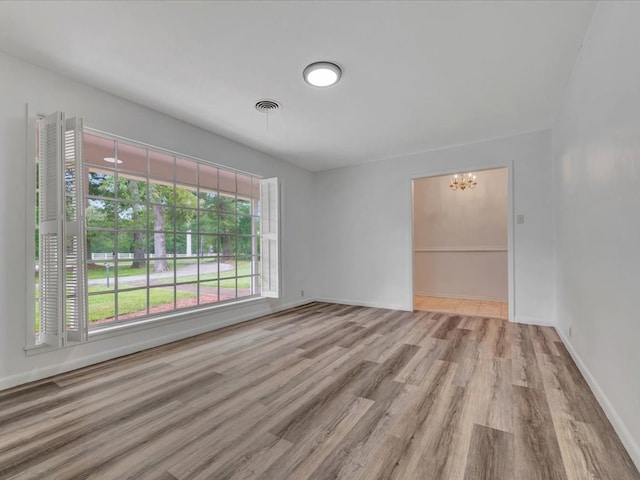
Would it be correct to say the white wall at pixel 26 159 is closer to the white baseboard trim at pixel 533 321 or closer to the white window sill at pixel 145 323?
the white window sill at pixel 145 323

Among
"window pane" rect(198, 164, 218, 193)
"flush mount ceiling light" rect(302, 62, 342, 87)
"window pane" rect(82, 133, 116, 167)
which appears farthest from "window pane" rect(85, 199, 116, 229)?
"flush mount ceiling light" rect(302, 62, 342, 87)

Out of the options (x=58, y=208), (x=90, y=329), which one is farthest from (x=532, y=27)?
(x=90, y=329)

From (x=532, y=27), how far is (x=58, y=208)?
3748 mm

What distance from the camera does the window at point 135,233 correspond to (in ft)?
7.54

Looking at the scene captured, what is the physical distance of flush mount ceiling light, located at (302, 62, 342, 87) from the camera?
2359 mm

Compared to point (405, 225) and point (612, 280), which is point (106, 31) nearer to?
point (612, 280)

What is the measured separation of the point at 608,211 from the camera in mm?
1729

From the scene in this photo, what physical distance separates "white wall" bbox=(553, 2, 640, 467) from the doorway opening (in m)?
2.73

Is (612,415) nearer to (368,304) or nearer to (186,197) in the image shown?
(368,304)

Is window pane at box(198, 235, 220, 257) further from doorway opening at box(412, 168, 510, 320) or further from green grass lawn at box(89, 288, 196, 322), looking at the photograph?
doorway opening at box(412, 168, 510, 320)

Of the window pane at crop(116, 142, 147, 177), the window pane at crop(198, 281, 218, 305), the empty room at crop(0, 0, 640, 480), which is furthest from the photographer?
the window pane at crop(198, 281, 218, 305)

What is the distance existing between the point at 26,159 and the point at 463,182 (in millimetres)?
5997

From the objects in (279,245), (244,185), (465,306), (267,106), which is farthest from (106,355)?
(465,306)

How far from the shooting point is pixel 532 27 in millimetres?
1971
